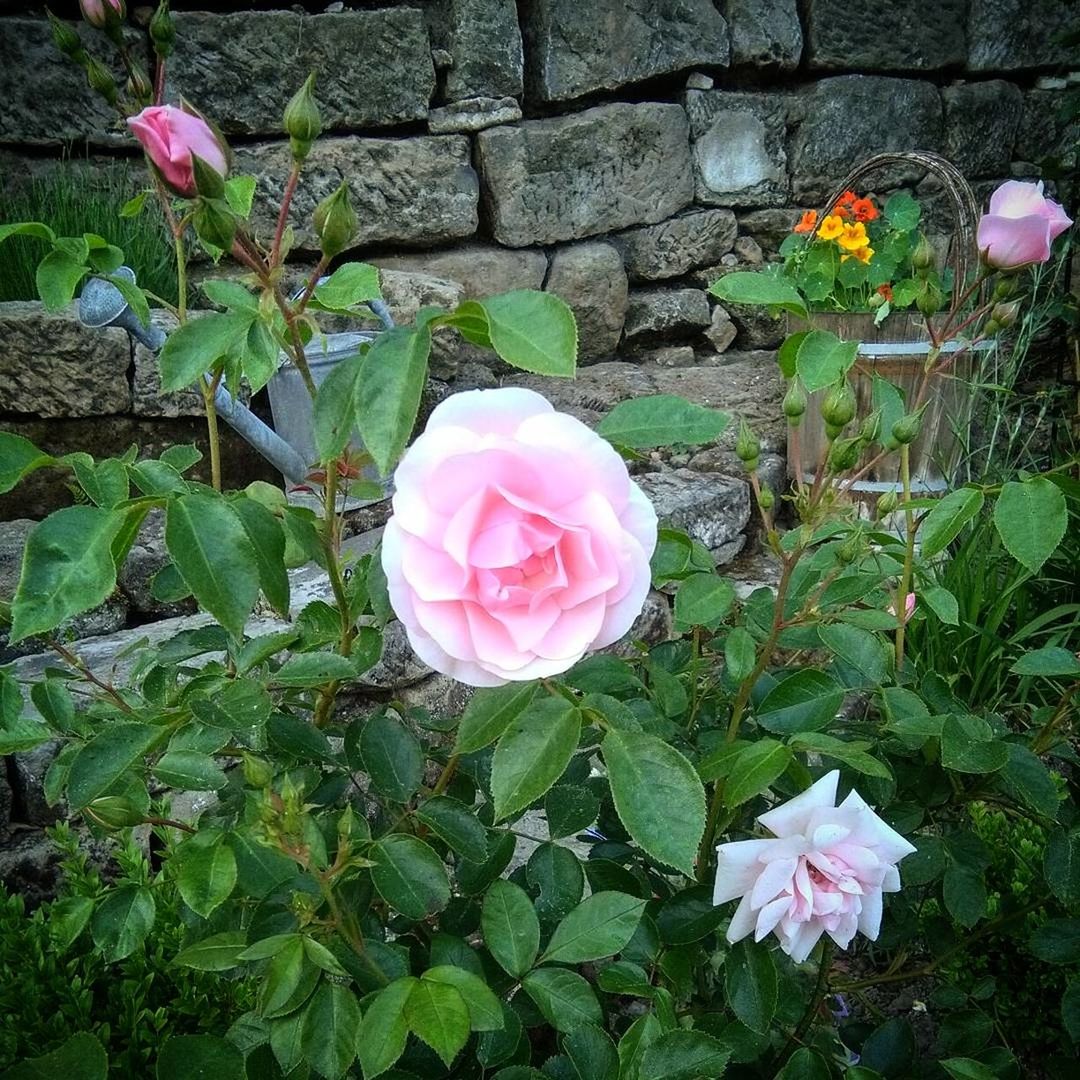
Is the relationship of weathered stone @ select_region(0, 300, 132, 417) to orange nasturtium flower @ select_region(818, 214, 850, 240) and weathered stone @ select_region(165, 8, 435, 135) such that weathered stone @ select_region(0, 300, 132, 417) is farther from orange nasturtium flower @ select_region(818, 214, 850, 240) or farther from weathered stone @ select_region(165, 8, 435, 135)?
orange nasturtium flower @ select_region(818, 214, 850, 240)

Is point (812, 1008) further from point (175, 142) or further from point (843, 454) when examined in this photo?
point (175, 142)

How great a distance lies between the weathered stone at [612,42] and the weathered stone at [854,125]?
1.28ft

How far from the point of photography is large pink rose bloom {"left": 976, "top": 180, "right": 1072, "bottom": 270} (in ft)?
2.38

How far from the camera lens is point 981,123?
3285 millimetres

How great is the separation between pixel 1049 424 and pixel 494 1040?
113 inches

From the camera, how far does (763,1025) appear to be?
23.9 inches

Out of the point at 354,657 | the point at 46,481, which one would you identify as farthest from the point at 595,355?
the point at 354,657

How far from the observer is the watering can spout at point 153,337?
3.35ft

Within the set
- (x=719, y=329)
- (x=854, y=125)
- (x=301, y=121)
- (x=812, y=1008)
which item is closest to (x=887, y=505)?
(x=812, y=1008)

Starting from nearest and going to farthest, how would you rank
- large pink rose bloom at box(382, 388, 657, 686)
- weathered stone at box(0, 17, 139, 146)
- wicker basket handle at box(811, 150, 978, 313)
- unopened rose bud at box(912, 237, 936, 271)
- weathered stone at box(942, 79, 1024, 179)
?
large pink rose bloom at box(382, 388, 657, 686) < unopened rose bud at box(912, 237, 936, 271) < wicker basket handle at box(811, 150, 978, 313) < weathered stone at box(0, 17, 139, 146) < weathered stone at box(942, 79, 1024, 179)

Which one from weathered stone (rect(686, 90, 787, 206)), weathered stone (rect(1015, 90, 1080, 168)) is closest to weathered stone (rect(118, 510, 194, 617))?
weathered stone (rect(686, 90, 787, 206))

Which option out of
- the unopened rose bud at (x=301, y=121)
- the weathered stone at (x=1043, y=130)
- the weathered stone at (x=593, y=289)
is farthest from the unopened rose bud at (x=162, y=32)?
the weathered stone at (x=1043, y=130)

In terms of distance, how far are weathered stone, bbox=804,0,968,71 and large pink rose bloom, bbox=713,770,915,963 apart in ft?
9.99

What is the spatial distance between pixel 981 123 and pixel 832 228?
3.09 feet
